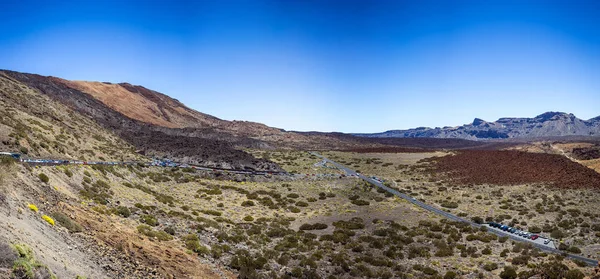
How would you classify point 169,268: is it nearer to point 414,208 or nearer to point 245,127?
point 414,208

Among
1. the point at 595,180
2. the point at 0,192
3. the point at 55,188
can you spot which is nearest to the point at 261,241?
the point at 55,188

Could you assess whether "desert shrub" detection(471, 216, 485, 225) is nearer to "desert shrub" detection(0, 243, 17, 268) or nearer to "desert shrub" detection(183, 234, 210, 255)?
"desert shrub" detection(183, 234, 210, 255)

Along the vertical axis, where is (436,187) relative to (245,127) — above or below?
below

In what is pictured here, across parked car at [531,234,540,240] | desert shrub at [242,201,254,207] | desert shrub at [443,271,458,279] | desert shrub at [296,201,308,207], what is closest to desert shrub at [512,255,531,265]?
desert shrub at [443,271,458,279]

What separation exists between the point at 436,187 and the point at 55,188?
176 feet

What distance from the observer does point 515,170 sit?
61.2 meters

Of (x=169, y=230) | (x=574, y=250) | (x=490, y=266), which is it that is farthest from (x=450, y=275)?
(x=169, y=230)

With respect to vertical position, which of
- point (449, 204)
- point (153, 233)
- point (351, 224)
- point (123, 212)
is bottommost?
point (351, 224)

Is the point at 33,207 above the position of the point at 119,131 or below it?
below

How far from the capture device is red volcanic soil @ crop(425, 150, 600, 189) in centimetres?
4966

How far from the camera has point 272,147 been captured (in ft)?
433

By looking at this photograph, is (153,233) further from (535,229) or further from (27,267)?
(535,229)

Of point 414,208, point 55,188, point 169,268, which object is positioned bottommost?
point 414,208

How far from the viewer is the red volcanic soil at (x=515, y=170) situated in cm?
4966
